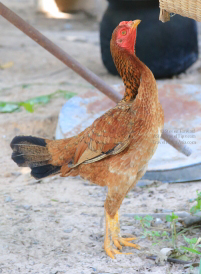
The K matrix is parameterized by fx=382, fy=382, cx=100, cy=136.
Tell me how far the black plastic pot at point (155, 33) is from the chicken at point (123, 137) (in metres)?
3.22

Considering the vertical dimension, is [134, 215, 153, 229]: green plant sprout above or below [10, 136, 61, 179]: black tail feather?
below

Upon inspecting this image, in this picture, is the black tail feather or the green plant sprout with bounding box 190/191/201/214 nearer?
the green plant sprout with bounding box 190/191/201/214

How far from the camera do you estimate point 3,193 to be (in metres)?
3.29

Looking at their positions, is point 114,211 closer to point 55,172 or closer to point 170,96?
point 55,172

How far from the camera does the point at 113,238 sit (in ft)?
8.52

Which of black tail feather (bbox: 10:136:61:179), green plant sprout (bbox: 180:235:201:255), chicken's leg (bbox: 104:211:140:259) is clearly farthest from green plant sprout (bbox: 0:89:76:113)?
green plant sprout (bbox: 180:235:201:255)

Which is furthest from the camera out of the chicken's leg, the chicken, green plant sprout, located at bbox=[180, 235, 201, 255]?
the chicken's leg

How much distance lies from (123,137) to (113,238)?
0.74m

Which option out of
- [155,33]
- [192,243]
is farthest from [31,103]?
[192,243]

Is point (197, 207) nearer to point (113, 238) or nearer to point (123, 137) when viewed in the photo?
point (113, 238)

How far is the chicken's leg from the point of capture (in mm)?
2525

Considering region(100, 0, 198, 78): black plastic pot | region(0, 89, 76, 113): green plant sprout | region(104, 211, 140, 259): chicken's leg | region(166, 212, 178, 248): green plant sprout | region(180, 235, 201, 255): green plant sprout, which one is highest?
region(100, 0, 198, 78): black plastic pot

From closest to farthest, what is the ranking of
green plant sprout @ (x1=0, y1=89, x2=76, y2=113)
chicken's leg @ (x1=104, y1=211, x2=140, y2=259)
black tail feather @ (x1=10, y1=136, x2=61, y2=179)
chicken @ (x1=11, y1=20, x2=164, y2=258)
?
chicken @ (x1=11, y1=20, x2=164, y2=258), chicken's leg @ (x1=104, y1=211, x2=140, y2=259), black tail feather @ (x1=10, y1=136, x2=61, y2=179), green plant sprout @ (x1=0, y1=89, x2=76, y2=113)

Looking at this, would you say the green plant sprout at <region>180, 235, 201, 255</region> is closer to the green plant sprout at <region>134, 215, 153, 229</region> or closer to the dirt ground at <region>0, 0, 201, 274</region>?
the dirt ground at <region>0, 0, 201, 274</region>
